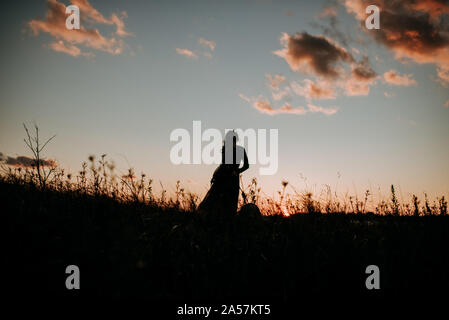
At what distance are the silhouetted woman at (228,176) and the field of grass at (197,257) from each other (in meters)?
3.19

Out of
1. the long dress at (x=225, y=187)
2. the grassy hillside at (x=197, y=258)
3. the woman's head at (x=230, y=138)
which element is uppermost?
the woman's head at (x=230, y=138)

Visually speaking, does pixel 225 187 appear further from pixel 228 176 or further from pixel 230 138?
pixel 230 138

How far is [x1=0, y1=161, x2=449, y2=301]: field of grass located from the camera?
1.54 meters

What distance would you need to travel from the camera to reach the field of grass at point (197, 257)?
5.06 feet

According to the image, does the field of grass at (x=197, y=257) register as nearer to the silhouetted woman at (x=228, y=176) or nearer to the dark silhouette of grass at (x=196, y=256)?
the dark silhouette of grass at (x=196, y=256)

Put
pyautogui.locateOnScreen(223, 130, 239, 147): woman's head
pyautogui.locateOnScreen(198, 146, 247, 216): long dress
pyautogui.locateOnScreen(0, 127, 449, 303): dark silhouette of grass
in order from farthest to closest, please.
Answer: pyautogui.locateOnScreen(223, 130, 239, 147): woman's head → pyautogui.locateOnScreen(198, 146, 247, 216): long dress → pyautogui.locateOnScreen(0, 127, 449, 303): dark silhouette of grass

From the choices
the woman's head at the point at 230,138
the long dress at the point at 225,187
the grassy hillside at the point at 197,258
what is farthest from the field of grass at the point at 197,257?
the woman's head at the point at 230,138

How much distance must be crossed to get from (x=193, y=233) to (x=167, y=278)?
2.26 ft

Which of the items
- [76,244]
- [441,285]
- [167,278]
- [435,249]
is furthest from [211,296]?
[435,249]

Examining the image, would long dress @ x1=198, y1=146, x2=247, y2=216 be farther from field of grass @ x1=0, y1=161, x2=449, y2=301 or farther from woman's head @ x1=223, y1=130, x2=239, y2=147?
field of grass @ x1=0, y1=161, x2=449, y2=301

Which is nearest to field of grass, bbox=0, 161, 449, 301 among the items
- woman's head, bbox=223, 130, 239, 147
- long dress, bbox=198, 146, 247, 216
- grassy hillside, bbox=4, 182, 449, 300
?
grassy hillside, bbox=4, 182, 449, 300
